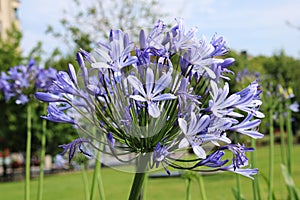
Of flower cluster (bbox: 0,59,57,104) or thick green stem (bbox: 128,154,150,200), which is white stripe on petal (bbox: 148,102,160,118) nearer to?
thick green stem (bbox: 128,154,150,200)

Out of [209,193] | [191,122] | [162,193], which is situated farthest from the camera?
[162,193]

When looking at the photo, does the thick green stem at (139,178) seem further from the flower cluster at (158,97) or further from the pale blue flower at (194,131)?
the pale blue flower at (194,131)

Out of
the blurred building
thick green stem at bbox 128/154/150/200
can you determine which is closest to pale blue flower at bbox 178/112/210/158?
thick green stem at bbox 128/154/150/200

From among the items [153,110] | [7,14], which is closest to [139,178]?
[153,110]

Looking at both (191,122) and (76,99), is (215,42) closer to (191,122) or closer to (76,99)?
(191,122)

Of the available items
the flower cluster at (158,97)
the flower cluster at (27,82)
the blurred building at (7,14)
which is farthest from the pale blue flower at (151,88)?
the blurred building at (7,14)

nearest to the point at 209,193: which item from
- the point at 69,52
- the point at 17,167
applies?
the point at 69,52
